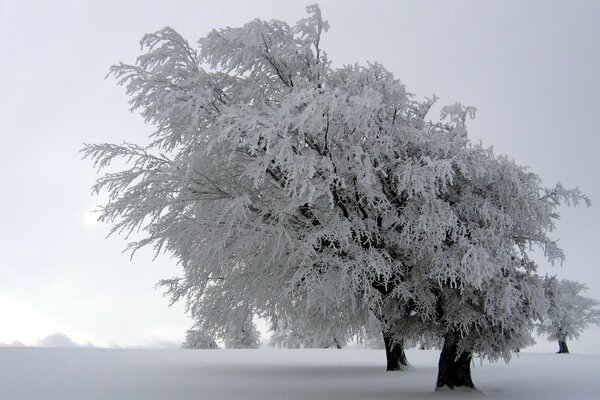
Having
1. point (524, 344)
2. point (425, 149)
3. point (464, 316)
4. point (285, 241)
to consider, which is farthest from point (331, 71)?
point (524, 344)

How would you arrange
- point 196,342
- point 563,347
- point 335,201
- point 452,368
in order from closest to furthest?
point 335,201
point 452,368
point 563,347
point 196,342

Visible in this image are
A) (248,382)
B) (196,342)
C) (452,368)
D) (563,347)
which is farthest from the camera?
(196,342)

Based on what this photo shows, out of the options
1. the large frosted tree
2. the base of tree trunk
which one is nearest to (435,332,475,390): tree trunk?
the large frosted tree

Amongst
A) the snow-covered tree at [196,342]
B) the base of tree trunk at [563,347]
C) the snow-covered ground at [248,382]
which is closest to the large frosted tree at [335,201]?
the snow-covered ground at [248,382]

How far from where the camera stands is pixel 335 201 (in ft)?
37.0

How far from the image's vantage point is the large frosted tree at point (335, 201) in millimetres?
10508

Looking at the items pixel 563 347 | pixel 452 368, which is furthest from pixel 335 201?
pixel 563 347

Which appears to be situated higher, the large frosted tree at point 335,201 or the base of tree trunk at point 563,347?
the large frosted tree at point 335,201

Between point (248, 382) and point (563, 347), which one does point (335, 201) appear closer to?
point (248, 382)

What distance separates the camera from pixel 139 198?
1152 centimetres

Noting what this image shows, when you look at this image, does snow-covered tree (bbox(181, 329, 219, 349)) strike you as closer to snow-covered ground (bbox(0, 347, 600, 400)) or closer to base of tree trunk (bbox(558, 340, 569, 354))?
snow-covered ground (bbox(0, 347, 600, 400))

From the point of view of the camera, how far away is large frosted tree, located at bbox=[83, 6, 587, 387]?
10.5 m

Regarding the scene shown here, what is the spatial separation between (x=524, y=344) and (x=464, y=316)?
6.30 ft

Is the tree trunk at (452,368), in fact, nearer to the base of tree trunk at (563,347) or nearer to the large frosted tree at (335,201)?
the large frosted tree at (335,201)
